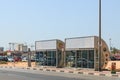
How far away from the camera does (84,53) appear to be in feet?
136

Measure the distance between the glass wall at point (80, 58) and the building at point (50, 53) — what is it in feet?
6.61

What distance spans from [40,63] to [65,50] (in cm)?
708

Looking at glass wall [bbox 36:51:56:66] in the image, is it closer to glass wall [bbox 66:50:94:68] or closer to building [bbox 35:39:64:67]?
building [bbox 35:39:64:67]

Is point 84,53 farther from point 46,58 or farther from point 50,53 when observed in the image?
point 46,58

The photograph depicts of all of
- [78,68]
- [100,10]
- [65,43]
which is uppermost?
[100,10]

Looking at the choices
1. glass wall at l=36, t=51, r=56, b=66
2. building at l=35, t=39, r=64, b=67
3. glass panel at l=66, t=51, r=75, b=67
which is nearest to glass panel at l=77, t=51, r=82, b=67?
glass panel at l=66, t=51, r=75, b=67

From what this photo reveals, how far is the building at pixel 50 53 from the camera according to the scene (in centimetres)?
4706

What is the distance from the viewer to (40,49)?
166 ft

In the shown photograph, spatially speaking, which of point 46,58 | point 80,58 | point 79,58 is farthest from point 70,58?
point 46,58

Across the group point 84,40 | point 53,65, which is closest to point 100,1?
point 84,40

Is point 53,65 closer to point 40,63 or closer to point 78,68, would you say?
point 40,63

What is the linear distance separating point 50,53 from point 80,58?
738 centimetres

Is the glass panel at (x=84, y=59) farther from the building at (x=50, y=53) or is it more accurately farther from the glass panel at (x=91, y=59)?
the building at (x=50, y=53)

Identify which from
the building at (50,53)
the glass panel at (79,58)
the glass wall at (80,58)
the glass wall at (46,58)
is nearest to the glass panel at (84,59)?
the glass wall at (80,58)
